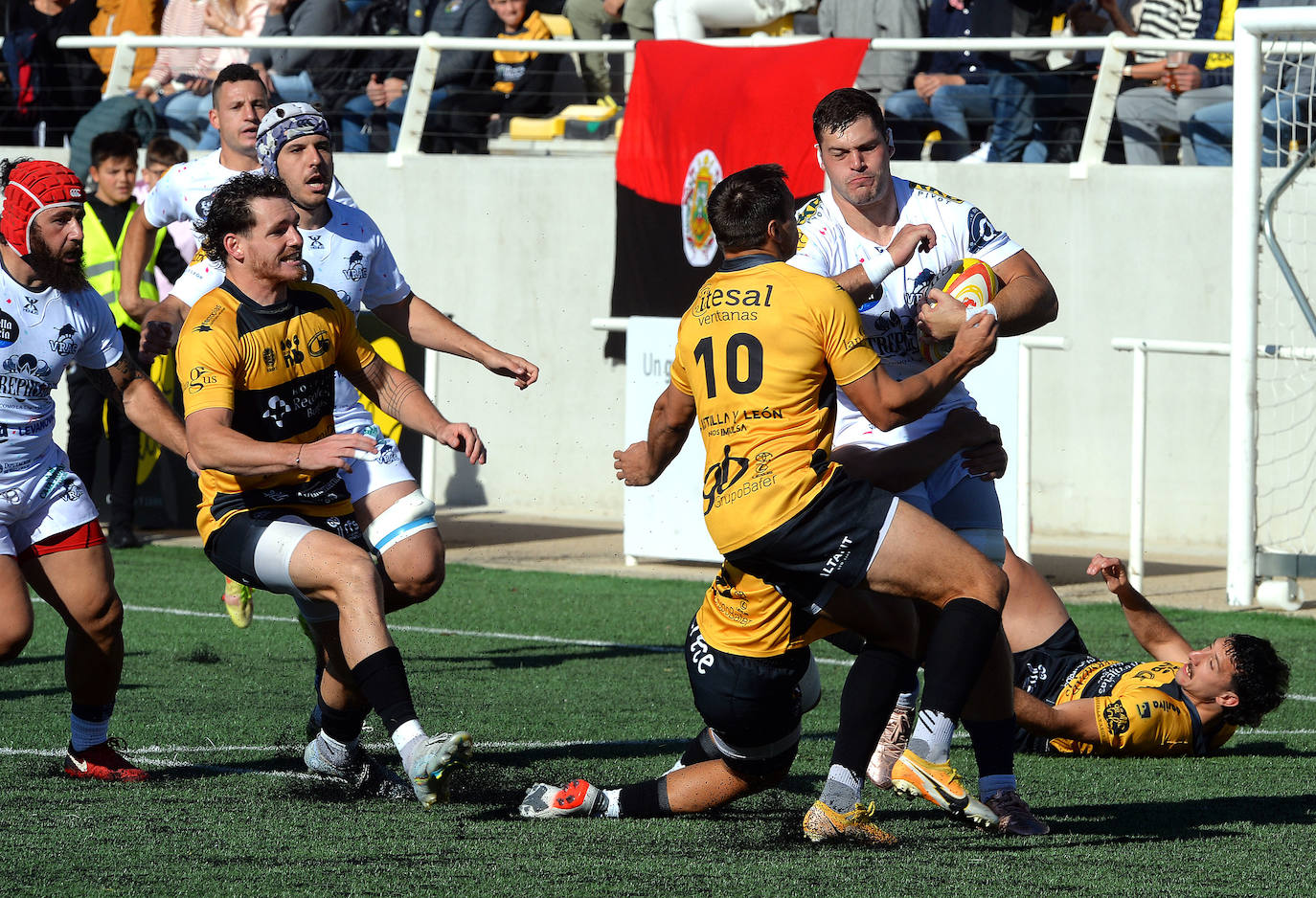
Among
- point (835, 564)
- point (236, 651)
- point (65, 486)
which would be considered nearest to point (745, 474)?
point (835, 564)

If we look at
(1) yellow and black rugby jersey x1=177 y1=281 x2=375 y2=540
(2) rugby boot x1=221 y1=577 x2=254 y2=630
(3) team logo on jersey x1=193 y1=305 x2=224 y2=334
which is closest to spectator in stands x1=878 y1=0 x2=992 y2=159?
(2) rugby boot x1=221 y1=577 x2=254 y2=630

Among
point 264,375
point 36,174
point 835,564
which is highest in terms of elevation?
point 36,174

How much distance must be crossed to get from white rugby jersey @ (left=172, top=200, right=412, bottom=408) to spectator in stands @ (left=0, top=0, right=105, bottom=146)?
35.3ft

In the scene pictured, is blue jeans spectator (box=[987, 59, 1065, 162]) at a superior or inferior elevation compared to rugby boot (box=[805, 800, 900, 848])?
superior

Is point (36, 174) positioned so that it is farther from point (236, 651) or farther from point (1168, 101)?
point (1168, 101)

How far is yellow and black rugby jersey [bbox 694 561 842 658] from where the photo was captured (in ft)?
16.6

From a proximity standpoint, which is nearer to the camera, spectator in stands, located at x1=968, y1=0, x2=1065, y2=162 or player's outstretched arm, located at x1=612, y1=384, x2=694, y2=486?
player's outstretched arm, located at x1=612, y1=384, x2=694, y2=486

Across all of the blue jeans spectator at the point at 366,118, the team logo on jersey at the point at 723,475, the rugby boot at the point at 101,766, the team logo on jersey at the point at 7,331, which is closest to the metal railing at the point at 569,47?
the blue jeans spectator at the point at 366,118

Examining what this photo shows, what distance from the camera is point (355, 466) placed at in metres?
6.23

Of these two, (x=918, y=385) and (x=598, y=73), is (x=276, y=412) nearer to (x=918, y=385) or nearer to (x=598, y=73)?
(x=918, y=385)

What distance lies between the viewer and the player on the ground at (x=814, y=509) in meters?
4.90

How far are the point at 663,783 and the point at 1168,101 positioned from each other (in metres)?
8.81

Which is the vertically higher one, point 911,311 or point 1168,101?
point 1168,101

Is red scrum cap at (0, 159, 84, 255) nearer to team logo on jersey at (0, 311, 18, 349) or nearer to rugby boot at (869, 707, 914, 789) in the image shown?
team logo on jersey at (0, 311, 18, 349)
